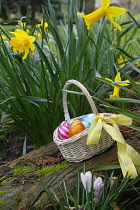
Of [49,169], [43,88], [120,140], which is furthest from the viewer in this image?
[43,88]

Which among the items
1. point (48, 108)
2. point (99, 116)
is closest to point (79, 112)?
point (48, 108)

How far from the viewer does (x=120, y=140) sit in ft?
3.23

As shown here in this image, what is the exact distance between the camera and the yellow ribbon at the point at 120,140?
926mm

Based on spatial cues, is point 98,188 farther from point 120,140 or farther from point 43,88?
point 43,88

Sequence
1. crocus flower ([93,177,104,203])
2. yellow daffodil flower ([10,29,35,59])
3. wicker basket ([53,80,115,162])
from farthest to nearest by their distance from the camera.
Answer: yellow daffodil flower ([10,29,35,59]), wicker basket ([53,80,115,162]), crocus flower ([93,177,104,203])

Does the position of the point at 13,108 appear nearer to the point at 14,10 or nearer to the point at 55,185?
the point at 55,185

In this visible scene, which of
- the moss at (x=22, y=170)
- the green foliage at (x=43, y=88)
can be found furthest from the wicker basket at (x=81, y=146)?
the green foliage at (x=43, y=88)

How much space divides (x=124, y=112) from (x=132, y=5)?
1127 centimetres

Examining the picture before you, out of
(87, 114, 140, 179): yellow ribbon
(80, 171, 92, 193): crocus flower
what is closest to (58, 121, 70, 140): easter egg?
(87, 114, 140, 179): yellow ribbon

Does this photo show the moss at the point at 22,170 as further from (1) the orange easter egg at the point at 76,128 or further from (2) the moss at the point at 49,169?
(1) the orange easter egg at the point at 76,128

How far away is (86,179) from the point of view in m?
0.85

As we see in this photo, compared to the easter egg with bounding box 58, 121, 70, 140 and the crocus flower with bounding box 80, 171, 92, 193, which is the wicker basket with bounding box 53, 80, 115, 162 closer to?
the easter egg with bounding box 58, 121, 70, 140

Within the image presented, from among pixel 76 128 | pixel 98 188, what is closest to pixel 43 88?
pixel 76 128

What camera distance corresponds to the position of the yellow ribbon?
93 cm
